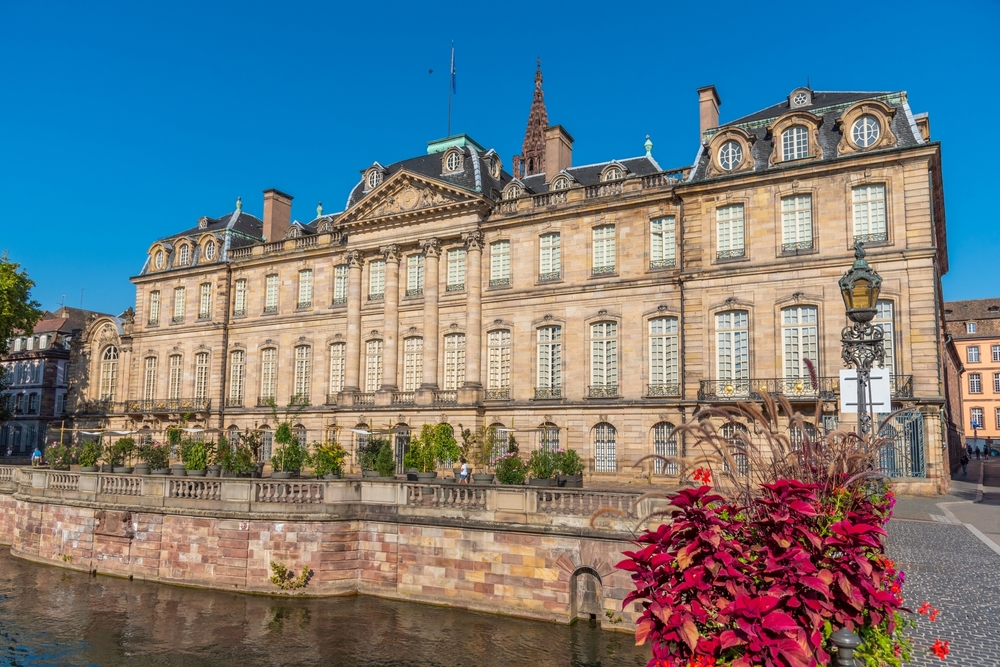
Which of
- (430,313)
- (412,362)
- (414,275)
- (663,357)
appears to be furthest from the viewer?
(414,275)

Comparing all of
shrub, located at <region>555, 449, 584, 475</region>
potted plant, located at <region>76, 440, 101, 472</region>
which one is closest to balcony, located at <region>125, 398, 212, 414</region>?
potted plant, located at <region>76, 440, 101, 472</region>

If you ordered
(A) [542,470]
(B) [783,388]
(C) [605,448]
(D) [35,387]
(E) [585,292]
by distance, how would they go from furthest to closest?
(D) [35,387] → (E) [585,292] → (C) [605,448] → (B) [783,388] → (A) [542,470]

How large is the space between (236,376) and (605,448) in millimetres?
21258

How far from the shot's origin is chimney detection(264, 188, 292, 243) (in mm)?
41406

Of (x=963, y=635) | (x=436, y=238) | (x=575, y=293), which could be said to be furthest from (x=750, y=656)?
(x=436, y=238)

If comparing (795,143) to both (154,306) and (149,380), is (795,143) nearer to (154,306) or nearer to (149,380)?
(154,306)

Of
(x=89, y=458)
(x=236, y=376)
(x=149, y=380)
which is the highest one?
(x=236, y=376)

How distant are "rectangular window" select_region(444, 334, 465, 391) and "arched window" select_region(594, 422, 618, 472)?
6765 millimetres

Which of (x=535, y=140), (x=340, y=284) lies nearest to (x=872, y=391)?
(x=340, y=284)

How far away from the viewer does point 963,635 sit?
9.72 meters

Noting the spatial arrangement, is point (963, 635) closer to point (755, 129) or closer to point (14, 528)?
point (755, 129)

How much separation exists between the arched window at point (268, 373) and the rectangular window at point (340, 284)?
469 centimetres

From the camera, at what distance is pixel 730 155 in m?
27.6

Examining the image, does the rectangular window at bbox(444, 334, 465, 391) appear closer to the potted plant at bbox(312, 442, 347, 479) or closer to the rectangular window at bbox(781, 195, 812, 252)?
the potted plant at bbox(312, 442, 347, 479)
